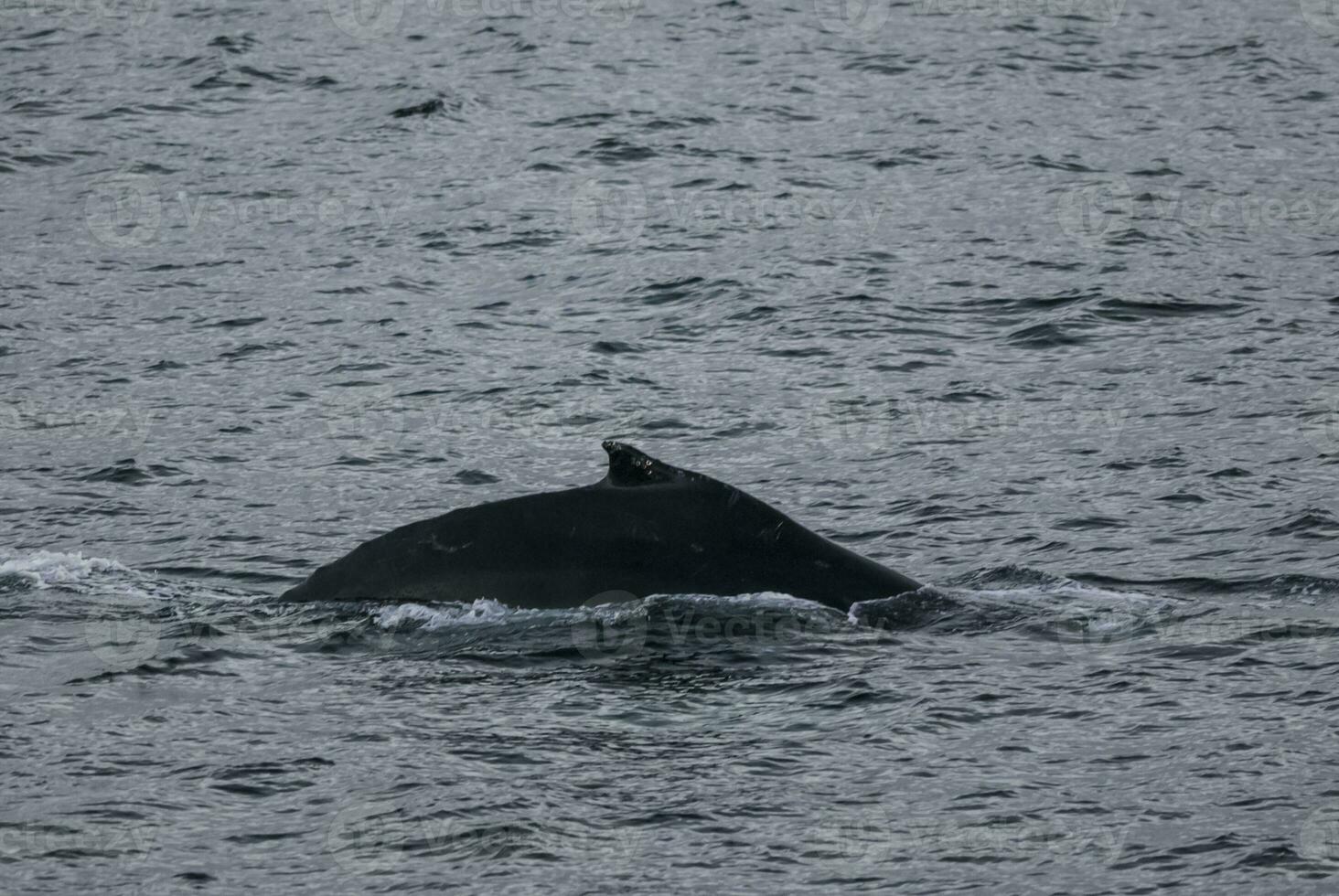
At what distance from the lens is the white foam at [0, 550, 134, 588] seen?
1311 centimetres

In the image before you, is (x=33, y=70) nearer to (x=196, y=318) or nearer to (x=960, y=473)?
(x=196, y=318)

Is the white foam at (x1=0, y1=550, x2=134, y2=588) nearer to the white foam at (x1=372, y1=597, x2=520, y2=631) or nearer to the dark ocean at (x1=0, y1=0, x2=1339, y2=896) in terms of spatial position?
the dark ocean at (x1=0, y1=0, x2=1339, y2=896)

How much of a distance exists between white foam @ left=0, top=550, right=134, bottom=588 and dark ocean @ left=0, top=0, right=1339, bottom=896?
0.05 meters

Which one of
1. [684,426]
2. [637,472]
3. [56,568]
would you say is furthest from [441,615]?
[684,426]

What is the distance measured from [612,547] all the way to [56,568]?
4.77m

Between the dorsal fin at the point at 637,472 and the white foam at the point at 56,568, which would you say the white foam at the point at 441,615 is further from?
the white foam at the point at 56,568

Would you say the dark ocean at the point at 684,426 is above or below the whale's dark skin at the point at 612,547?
below

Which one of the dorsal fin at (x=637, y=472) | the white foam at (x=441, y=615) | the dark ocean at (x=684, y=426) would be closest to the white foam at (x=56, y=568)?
the dark ocean at (x=684, y=426)

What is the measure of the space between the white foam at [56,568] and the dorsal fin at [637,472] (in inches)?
180

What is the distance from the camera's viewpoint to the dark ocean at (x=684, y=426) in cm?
925

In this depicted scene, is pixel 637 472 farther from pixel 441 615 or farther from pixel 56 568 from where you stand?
pixel 56 568

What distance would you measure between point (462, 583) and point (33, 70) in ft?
89.0

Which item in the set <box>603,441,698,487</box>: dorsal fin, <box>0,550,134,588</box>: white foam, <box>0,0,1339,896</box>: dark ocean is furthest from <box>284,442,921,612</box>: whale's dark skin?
<box>0,550,134,588</box>: white foam

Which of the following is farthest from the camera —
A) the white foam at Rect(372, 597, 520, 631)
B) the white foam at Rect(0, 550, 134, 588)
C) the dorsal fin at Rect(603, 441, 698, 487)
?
the white foam at Rect(0, 550, 134, 588)
